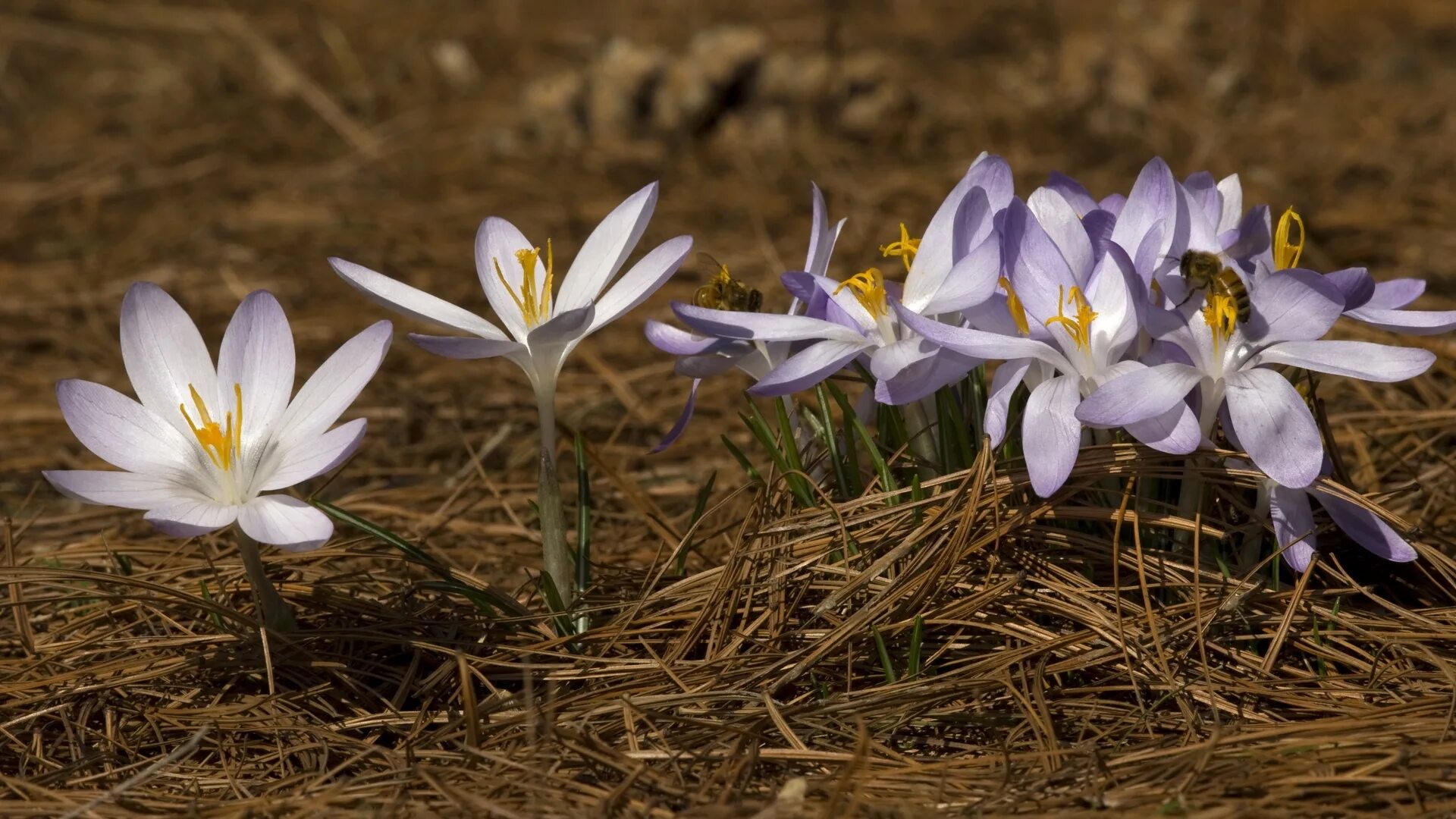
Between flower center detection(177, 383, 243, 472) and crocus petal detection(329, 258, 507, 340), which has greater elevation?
crocus petal detection(329, 258, 507, 340)

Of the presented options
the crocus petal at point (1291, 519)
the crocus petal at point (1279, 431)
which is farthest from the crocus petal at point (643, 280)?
the crocus petal at point (1291, 519)

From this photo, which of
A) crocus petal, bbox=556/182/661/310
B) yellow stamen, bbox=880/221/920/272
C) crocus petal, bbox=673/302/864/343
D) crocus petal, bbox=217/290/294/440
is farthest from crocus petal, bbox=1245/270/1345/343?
crocus petal, bbox=217/290/294/440

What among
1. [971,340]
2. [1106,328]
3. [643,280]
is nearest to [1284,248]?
[1106,328]

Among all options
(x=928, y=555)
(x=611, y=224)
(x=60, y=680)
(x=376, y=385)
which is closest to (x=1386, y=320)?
(x=928, y=555)

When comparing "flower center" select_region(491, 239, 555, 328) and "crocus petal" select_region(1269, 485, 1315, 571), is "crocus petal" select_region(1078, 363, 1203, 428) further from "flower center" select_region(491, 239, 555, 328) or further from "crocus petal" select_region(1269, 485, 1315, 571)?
"flower center" select_region(491, 239, 555, 328)

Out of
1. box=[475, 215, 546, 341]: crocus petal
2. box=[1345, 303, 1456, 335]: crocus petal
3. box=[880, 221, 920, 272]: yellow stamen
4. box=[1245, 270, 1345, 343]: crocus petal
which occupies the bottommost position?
box=[1345, 303, 1456, 335]: crocus petal
